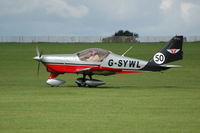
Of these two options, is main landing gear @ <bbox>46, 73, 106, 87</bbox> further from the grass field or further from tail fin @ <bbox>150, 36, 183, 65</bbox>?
tail fin @ <bbox>150, 36, 183, 65</bbox>

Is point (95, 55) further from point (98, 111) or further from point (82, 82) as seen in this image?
point (98, 111)

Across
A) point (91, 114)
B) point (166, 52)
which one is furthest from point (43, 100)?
point (166, 52)

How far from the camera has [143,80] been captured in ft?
104

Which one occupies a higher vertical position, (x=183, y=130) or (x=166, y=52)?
(x=166, y=52)

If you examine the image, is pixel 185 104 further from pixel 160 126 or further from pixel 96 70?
pixel 96 70

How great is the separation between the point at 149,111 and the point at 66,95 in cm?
514

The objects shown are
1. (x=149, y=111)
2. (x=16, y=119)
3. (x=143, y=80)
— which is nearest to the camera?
(x=16, y=119)

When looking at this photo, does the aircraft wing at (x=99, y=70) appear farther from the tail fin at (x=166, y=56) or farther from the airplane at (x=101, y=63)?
the tail fin at (x=166, y=56)

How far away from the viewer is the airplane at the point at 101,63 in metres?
25.4

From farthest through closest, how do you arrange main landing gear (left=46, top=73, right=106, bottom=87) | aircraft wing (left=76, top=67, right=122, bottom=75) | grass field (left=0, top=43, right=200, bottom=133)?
main landing gear (left=46, top=73, right=106, bottom=87) < aircraft wing (left=76, top=67, right=122, bottom=75) < grass field (left=0, top=43, right=200, bottom=133)

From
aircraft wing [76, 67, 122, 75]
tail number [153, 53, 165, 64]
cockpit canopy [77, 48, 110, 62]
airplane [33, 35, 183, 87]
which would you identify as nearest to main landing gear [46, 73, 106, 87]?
airplane [33, 35, 183, 87]

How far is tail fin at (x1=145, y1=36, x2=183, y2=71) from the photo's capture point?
2566cm

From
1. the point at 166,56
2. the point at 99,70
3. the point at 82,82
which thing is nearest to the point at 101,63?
the point at 99,70

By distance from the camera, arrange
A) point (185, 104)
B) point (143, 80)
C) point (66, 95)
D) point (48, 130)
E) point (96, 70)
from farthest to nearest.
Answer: point (143, 80) → point (96, 70) → point (66, 95) → point (185, 104) → point (48, 130)
